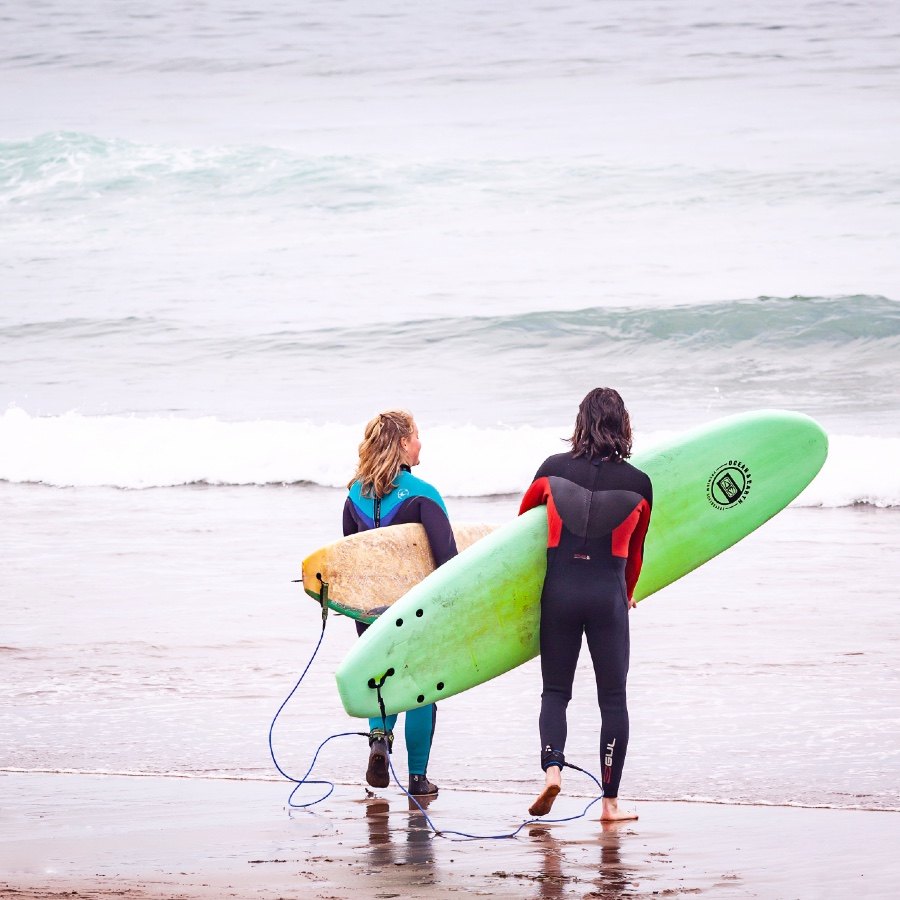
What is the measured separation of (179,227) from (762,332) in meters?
13.6

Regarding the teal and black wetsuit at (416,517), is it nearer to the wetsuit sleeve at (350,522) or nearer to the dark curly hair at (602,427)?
the wetsuit sleeve at (350,522)

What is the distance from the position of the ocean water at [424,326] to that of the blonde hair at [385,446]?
99cm

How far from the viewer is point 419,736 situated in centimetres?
445

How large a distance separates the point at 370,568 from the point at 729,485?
1352mm

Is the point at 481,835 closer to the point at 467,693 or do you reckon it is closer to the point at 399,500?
the point at 399,500

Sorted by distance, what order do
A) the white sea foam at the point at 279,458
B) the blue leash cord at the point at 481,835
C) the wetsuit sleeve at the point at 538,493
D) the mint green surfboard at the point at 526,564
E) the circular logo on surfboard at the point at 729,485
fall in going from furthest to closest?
the white sea foam at the point at 279,458
the circular logo on surfboard at the point at 729,485
the mint green surfboard at the point at 526,564
the wetsuit sleeve at the point at 538,493
the blue leash cord at the point at 481,835

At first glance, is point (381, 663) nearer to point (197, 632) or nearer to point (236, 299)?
point (197, 632)

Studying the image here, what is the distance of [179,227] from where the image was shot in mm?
29656

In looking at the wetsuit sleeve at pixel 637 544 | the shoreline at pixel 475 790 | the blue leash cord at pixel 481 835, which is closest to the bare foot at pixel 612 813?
the blue leash cord at pixel 481 835

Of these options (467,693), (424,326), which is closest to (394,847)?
(467,693)

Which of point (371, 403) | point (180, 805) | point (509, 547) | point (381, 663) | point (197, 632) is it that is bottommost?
point (371, 403)

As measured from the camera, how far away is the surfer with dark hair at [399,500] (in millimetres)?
4457

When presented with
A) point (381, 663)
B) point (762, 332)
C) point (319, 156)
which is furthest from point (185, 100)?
point (381, 663)

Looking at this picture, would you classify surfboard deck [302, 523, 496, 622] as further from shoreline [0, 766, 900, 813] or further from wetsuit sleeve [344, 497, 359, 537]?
shoreline [0, 766, 900, 813]
